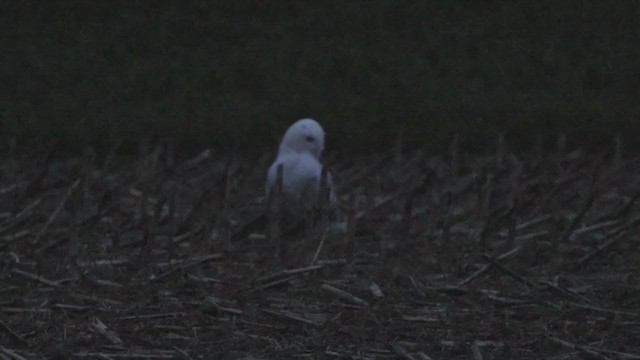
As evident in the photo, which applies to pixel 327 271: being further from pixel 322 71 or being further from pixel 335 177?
pixel 322 71

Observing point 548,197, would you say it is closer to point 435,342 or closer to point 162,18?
point 435,342

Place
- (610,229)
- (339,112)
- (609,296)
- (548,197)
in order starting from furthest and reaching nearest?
(339,112), (548,197), (610,229), (609,296)

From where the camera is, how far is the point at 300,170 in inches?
335

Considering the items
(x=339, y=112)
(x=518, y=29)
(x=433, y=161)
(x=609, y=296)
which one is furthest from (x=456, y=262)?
(x=518, y=29)

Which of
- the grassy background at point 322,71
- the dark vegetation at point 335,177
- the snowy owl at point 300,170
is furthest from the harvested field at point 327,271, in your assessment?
the grassy background at point 322,71

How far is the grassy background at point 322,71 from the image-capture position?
42.9 ft

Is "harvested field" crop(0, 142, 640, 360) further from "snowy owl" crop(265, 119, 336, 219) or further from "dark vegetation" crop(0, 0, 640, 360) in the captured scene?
"snowy owl" crop(265, 119, 336, 219)

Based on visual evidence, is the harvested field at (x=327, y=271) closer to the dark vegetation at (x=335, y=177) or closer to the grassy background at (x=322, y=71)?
the dark vegetation at (x=335, y=177)

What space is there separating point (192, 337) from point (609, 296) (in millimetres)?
1958

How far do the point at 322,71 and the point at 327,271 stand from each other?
8.59m

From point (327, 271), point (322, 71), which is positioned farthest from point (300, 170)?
point (322, 71)

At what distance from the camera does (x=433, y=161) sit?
432 inches

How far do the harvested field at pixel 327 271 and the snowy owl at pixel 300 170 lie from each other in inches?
10.7

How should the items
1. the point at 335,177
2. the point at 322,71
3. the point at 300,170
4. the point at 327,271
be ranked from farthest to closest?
the point at 322,71, the point at 335,177, the point at 300,170, the point at 327,271
